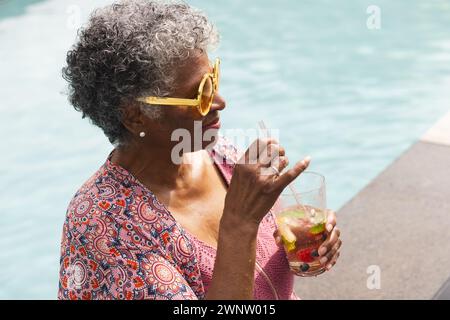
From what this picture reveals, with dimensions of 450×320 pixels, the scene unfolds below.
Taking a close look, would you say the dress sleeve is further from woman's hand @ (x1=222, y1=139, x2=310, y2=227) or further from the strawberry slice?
the strawberry slice

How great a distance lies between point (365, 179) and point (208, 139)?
167 inches

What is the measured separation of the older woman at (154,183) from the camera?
1984 millimetres

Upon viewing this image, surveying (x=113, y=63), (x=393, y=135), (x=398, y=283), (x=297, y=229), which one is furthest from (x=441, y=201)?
(x=113, y=63)

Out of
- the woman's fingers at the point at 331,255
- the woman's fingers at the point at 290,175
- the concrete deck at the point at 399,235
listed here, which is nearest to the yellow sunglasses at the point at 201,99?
the woman's fingers at the point at 290,175

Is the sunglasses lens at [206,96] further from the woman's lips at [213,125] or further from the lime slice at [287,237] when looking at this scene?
the lime slice at [287,237]

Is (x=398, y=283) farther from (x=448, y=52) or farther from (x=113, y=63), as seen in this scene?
(x=448, y=52)

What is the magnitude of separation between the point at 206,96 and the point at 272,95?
565 cm

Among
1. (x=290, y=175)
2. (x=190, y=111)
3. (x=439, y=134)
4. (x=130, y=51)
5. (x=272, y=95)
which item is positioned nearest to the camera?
(x=290, y=175)

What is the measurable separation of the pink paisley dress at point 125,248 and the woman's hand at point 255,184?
0.66 ft

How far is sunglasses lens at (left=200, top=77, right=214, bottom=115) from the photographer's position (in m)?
2.12

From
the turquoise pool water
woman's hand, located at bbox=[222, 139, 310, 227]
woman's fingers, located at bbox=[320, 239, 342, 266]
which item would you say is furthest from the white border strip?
woman's hand, located at bbox=[222, 139, 310, 227]

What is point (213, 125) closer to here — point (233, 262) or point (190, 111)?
point (190, 111)

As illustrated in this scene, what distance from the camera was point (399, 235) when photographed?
180 inches

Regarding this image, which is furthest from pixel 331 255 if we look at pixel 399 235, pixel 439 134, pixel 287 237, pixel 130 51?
pixel 439 134
